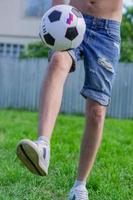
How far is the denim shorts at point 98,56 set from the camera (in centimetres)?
372

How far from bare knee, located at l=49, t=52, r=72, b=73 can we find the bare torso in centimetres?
43

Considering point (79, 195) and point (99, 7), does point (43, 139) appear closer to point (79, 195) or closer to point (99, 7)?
point (79, 195)

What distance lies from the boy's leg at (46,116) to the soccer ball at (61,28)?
0.12m

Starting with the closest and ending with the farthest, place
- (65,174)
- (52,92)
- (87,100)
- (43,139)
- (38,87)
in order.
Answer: (43,139), (52,92), (87,100), (65,174), (38,87)

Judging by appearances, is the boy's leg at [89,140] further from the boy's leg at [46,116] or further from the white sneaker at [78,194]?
the boy's leg at [46,116]

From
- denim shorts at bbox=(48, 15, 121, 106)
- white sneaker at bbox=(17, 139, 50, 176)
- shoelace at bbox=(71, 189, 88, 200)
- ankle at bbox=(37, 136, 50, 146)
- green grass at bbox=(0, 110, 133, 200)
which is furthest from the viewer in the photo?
green grass at bbox=(0, 110, 133, 200)

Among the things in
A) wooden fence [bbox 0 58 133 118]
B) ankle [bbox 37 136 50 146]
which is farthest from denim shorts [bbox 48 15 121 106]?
wooden fence [bbox 0 58 133 118]

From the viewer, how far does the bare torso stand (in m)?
3.79

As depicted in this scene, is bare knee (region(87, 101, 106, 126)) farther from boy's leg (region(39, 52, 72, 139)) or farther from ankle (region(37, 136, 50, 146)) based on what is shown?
ankle (region(37, 136, 50, 146))

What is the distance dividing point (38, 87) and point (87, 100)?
12980 mm

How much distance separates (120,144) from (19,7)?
15403 millimetres

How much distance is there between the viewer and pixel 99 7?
3809 mm

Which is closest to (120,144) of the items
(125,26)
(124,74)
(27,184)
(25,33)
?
(27,184)

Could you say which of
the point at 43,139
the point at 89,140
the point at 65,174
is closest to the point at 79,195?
the point at 89,140
